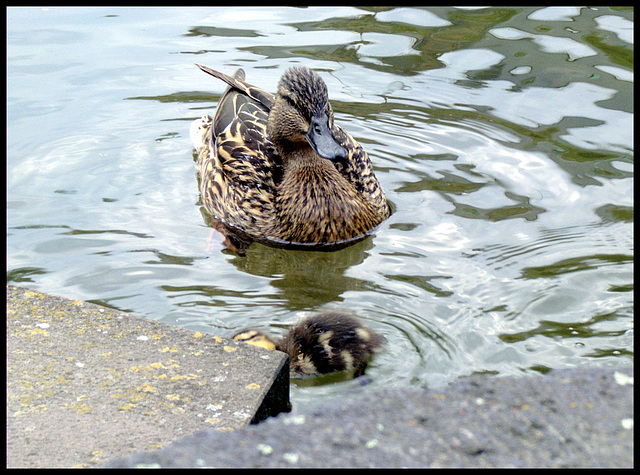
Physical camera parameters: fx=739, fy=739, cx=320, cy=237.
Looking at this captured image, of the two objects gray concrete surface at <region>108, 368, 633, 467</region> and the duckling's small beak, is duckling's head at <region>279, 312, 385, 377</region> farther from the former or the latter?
gray concrete surface at <region>108, 368, 633, 467</region>

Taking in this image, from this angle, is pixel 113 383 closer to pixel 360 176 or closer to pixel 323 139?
pixel 323 139

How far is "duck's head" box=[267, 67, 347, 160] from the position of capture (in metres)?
4.77

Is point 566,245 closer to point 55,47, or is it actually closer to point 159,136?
point 159,136

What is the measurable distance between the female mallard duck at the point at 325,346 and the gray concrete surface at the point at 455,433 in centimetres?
169

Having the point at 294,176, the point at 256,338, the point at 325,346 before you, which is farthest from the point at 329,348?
the point at 294,176

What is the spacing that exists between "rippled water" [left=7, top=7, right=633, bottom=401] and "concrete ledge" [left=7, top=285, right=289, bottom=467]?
530 mm

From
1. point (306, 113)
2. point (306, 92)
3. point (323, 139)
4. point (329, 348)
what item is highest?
point (306, 92)

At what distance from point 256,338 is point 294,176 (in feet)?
5.97

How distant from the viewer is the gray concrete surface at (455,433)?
1.54 m

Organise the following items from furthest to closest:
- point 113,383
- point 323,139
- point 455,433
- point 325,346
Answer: point 323,139 < point 325,346 < point 113,383 < point 455,433

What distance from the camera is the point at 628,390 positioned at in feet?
5.72

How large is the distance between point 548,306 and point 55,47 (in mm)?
6383

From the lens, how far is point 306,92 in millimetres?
4844

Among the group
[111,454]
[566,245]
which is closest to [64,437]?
[111,454]
